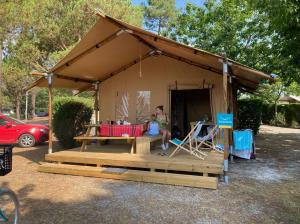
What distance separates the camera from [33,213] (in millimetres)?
3920

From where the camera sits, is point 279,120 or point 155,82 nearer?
point 155,82

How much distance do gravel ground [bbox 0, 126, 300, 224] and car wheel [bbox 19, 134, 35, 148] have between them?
3950mm

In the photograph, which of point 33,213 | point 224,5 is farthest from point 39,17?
point 33,213

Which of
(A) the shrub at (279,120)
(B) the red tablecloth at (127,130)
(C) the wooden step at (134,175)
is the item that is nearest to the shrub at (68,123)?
(B) the red tablecloth at (127,130)

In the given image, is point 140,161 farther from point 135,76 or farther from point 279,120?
point 279,120

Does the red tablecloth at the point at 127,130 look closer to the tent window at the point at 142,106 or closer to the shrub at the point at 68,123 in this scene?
the tent window at the point at 142,106

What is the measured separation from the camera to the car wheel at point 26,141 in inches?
395

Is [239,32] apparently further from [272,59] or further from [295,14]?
[295,14]

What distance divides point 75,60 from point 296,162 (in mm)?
6229

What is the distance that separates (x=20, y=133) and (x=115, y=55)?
487 centimetres

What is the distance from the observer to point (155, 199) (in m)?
4.46

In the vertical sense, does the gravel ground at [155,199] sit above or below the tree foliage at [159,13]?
below

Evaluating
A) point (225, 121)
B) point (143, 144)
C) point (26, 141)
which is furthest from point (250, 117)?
point (26, 141)

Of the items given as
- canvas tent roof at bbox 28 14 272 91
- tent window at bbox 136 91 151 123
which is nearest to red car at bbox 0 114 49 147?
canvas tent roof at bbox 28 14 272 91
